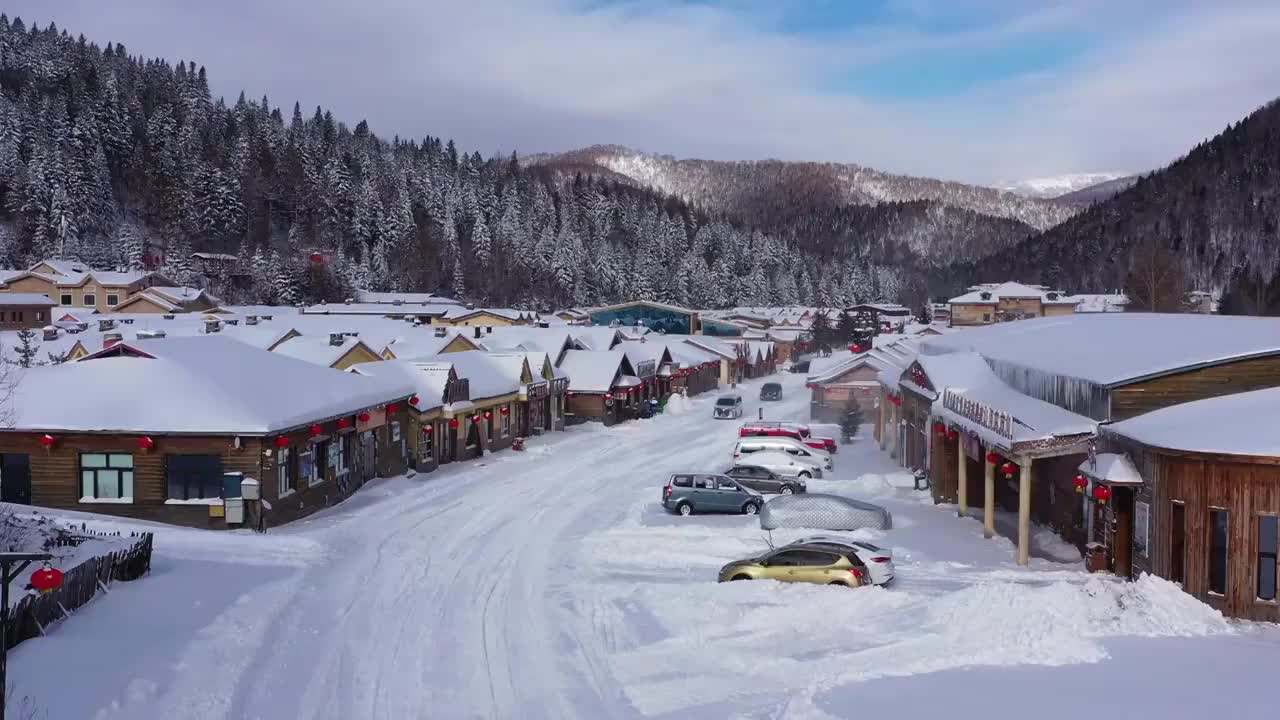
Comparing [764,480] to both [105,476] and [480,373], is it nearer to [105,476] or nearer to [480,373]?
[480,373]

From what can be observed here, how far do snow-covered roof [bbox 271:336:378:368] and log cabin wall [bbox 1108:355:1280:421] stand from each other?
31892 mm

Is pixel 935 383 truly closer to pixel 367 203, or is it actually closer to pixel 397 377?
pixel 397 377

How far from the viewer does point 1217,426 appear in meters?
18.8

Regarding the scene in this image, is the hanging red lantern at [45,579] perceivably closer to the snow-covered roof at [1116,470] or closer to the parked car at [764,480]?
the snow-covered roof at [1116,470]

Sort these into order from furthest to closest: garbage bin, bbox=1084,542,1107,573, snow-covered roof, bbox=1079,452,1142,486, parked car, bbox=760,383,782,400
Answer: parked car, bbox=760,383,782,400
garbage bin, bbox=1084,542,1107,573
snow-covered roof, bbox=1079,452,1142,486

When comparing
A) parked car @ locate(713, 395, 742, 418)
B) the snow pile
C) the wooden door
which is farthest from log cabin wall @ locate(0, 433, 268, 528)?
the snow pile

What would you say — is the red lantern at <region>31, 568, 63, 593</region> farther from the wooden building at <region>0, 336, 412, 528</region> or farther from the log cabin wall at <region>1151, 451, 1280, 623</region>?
the log cabin wall at <region>1151, 451, 1280, 623</region>

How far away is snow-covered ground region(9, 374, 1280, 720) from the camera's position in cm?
1393

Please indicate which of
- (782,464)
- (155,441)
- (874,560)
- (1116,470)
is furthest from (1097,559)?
(155,441)

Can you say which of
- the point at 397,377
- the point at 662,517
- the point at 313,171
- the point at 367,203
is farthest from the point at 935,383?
the point at 313,171

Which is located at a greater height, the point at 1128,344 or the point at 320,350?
the point at 1128,344

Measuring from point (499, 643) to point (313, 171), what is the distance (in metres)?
150

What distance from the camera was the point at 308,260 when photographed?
131 meters

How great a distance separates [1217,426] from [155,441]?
25109mm
